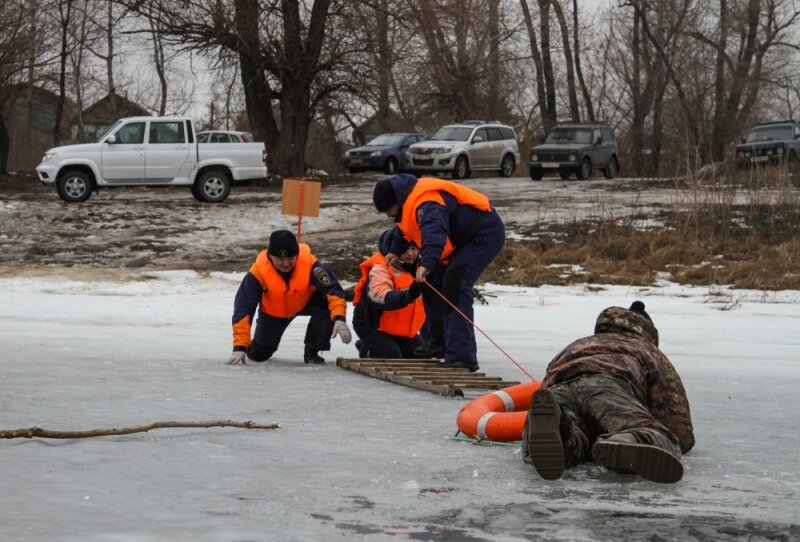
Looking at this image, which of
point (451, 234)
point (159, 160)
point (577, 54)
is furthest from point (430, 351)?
point (577, 54)

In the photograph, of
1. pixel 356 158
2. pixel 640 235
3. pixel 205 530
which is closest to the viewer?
pixel 205 530

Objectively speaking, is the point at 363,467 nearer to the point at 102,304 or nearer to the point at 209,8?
the point at 102,304

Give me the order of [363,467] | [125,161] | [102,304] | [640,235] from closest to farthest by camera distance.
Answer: [363,467] < [102,304] < [640,235] < [125,161]

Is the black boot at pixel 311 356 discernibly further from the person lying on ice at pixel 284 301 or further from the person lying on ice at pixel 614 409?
the person lying on ice at pixel 614 409

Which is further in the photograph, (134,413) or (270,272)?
(270,272)

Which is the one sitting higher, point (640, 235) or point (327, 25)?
point (327, 25)

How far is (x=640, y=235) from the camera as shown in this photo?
65.7 ft

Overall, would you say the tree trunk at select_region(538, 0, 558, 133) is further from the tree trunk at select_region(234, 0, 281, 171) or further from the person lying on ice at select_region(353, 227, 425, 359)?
the person lying on ice at select_region(353, 227, 425, 359)

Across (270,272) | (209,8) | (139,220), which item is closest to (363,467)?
(270,272)

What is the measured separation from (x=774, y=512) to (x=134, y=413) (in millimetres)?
3519

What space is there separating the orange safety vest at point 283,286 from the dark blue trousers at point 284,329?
84 millimetres

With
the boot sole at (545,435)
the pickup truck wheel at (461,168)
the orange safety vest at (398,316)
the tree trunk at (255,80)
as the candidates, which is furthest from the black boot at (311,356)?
the pickup truck wheel at (461,168)

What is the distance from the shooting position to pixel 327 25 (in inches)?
1304

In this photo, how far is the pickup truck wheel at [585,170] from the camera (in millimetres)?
35406
